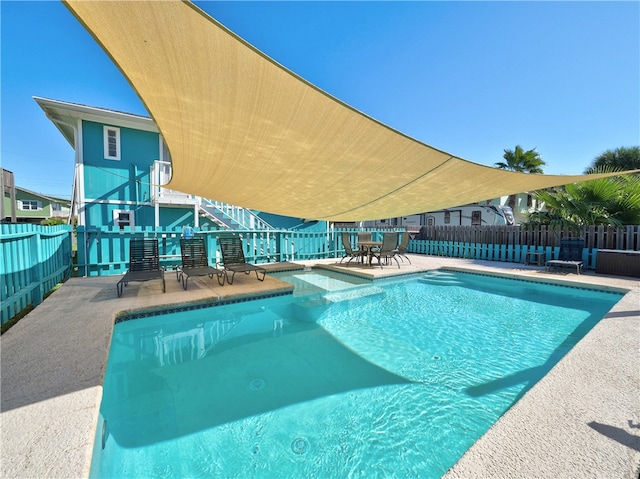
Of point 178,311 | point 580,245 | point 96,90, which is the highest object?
point 96,90

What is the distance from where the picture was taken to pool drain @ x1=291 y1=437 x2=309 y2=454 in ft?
6.89

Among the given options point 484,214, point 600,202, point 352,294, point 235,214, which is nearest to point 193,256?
point 352,294

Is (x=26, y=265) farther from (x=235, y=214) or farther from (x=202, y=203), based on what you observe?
(x=235, y=214)

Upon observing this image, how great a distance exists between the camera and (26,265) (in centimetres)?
413

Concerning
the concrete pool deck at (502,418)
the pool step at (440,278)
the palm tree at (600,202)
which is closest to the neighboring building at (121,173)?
the pool step at (440,278)

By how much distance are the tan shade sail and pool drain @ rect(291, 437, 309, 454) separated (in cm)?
274

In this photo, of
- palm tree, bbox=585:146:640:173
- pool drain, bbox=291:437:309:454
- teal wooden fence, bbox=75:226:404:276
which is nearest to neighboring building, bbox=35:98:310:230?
teal wooden fence, bbox=75:226:404:276

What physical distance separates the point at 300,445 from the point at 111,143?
12537mm

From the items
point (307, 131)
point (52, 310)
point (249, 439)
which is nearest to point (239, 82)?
point (307, 131)

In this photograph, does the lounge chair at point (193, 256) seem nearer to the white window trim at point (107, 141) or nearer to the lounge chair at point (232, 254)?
the lounge chair at point (232, 254)

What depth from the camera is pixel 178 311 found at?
15.4ft

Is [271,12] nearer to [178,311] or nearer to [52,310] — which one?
[178,311]

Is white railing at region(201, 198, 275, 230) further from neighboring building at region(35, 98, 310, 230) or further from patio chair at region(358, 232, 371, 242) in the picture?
patio chair at region(358, 232, 371, 242)

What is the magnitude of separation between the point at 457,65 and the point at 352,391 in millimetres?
10009
